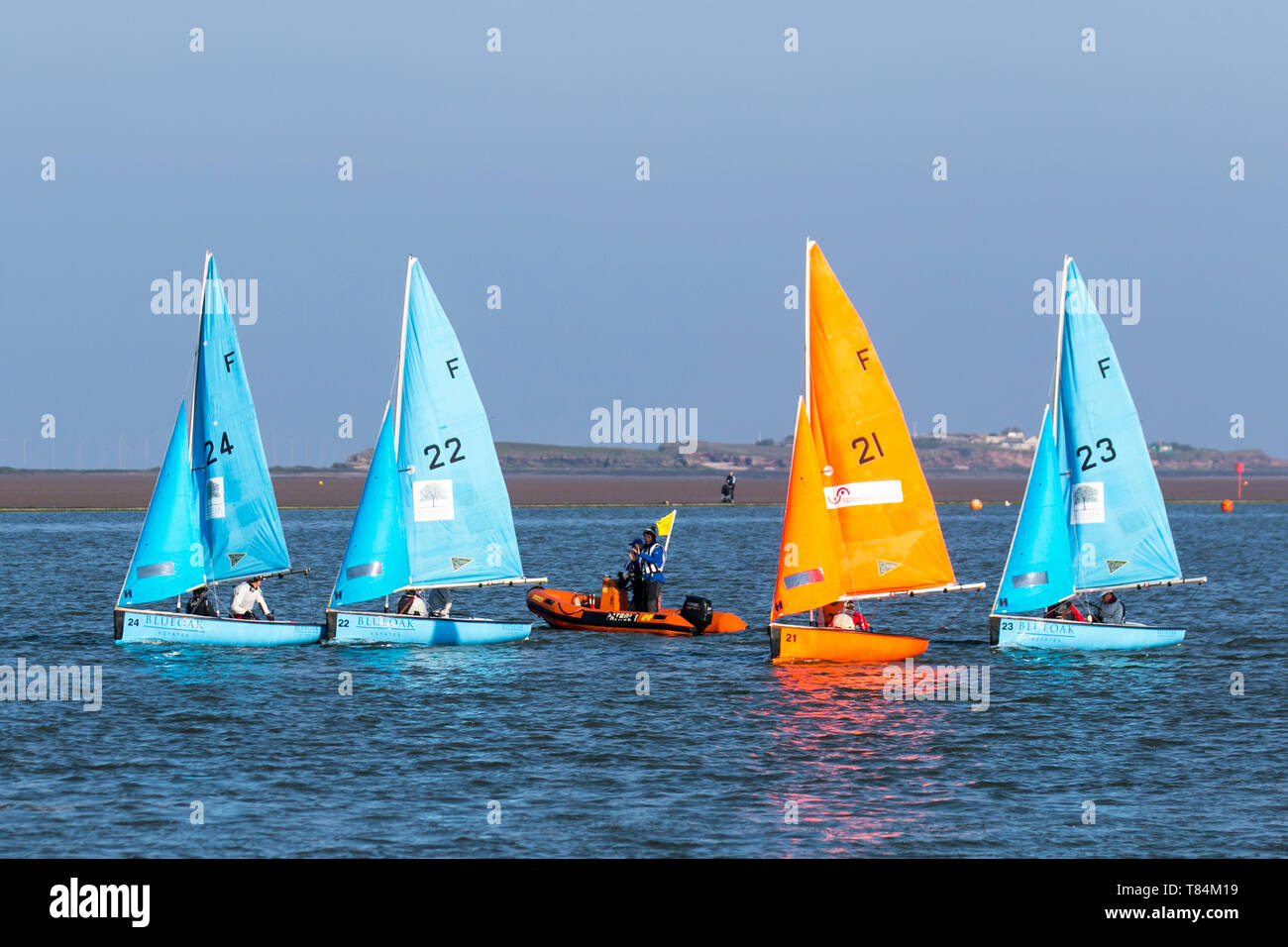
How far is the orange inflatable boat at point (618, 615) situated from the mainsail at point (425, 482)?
16.7 ft

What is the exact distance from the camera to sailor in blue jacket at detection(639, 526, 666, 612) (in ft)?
145

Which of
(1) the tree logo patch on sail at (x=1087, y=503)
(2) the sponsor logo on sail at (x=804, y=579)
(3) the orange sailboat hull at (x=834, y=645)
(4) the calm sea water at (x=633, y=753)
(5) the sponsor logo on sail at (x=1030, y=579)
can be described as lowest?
(4) the calm sea water at (x=633, y=753)

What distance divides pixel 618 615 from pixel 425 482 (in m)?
7.87

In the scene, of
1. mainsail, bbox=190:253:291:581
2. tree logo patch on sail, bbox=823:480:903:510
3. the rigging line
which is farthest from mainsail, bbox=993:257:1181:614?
mainsail, bbox=190:253:291:581

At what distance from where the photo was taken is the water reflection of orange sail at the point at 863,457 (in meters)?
35.6

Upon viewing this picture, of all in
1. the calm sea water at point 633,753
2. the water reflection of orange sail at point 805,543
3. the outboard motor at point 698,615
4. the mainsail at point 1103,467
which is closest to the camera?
the calm sea water at point 633,753

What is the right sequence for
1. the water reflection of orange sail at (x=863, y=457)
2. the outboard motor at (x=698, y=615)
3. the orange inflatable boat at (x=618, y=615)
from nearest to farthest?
the water reflection of orange sail at (x=863, y=457)
the outboard motor at (x=698, y=615)
the orange inflatable boat at (x=618, y=615)

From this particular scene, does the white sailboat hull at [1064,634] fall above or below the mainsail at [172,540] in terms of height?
below

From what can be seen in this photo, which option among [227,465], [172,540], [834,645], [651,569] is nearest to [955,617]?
[651,569]

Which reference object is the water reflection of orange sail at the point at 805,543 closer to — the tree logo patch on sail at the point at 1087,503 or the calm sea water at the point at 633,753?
the calm sea water at the point at 633,753

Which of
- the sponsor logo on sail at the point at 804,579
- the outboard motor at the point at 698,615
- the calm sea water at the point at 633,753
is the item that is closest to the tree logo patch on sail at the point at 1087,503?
the calm sea water at the point at 633,753

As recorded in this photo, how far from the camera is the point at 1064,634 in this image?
38625mm
